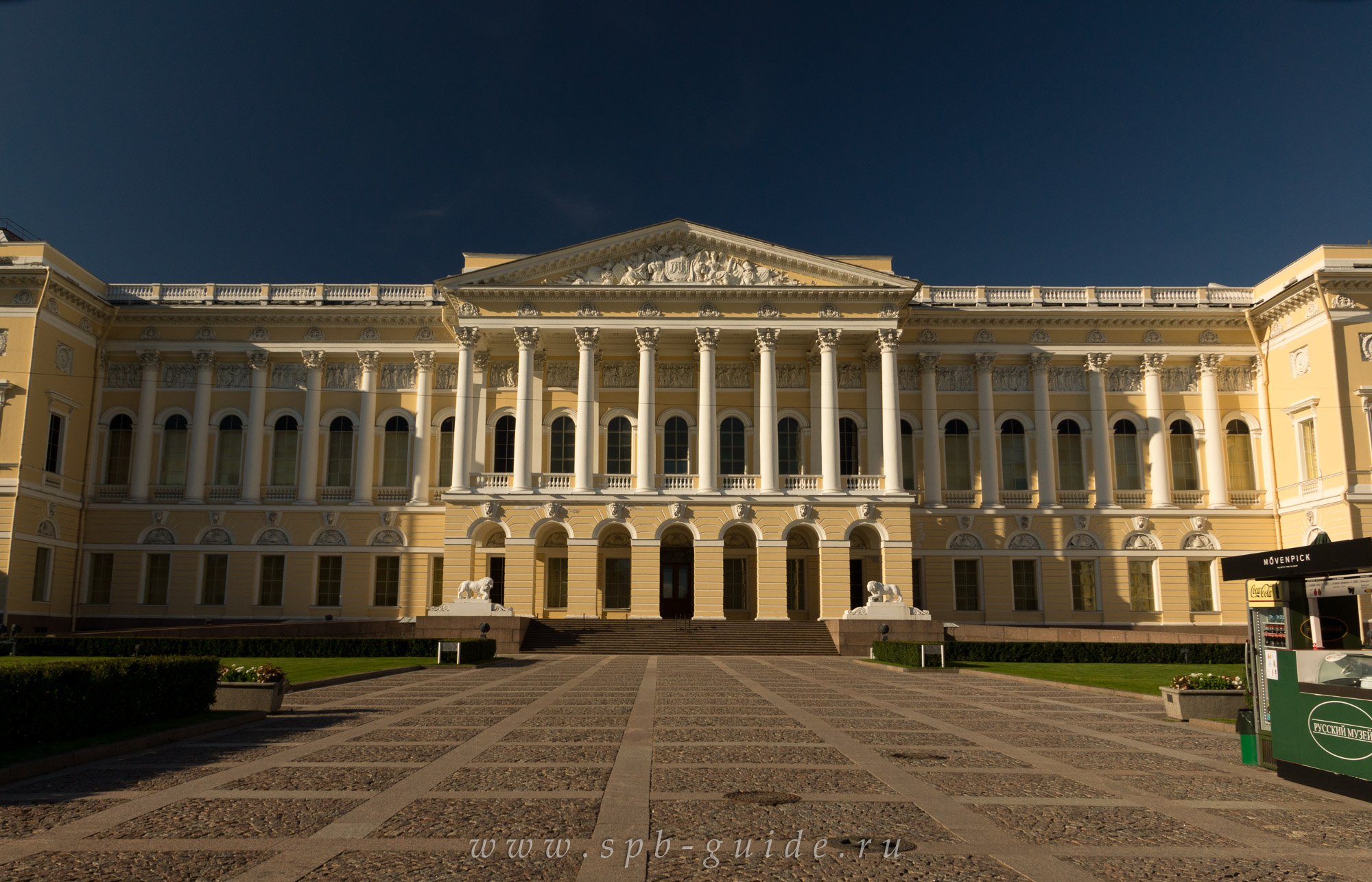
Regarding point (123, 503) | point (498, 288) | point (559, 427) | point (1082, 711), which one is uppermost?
point (498, 288)

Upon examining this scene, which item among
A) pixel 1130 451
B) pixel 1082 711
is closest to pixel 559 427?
pixel 1130 451

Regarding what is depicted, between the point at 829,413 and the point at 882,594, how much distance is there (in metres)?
7.59

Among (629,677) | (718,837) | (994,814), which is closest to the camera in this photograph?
(718,837)

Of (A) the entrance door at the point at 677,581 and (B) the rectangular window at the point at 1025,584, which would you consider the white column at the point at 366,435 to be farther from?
(B) the rectangular window at the point at 1025,584

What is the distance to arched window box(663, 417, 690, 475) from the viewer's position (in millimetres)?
42750

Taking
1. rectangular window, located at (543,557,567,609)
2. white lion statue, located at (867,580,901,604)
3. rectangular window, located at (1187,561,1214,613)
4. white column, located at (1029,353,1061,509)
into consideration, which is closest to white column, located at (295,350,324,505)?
rectangular window, located at (543,557,567,609)

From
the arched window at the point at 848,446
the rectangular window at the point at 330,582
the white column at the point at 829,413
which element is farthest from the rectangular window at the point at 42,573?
the arched window at the point at 848,446

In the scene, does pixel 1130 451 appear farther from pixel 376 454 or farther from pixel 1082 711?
pixel 376 454

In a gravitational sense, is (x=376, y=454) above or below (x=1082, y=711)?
above

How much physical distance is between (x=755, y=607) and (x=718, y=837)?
112ft

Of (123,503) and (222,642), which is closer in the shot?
(222,642)

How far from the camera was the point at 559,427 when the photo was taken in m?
42.9

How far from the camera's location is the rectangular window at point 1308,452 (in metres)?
38.9

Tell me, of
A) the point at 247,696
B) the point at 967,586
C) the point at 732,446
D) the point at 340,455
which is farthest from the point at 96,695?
the point at 967,586
